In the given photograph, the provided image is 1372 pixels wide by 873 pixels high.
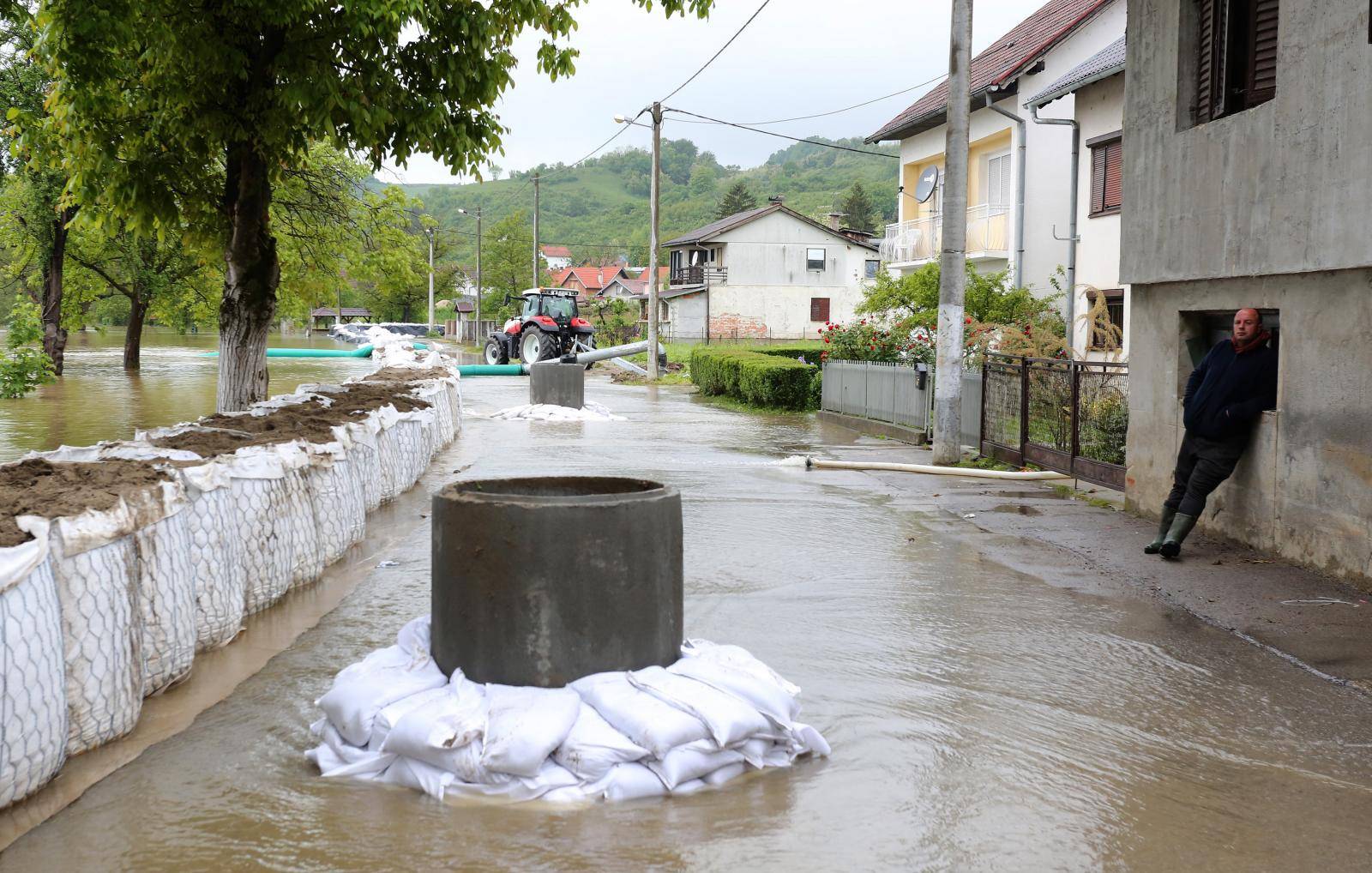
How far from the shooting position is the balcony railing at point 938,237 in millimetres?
27469

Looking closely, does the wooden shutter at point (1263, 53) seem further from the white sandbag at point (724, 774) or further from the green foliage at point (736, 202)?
the green foliage at point (736, 202)

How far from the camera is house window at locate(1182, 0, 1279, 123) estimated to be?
9234 millimetres

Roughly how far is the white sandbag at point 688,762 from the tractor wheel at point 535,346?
3501 centimetres

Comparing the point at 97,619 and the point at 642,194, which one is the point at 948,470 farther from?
the point at 642,194

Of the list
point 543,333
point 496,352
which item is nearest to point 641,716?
point 543,333

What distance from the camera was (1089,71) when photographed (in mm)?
21250

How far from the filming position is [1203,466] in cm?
872

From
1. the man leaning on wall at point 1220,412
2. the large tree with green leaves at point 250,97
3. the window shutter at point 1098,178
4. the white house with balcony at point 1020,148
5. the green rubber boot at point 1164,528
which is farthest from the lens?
the white house with balcony at point 1020,148

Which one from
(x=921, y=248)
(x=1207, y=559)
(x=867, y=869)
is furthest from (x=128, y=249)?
(x=867, y=869)

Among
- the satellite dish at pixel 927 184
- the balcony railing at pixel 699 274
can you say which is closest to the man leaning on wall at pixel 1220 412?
A: the satellite dish at pixel 927 184

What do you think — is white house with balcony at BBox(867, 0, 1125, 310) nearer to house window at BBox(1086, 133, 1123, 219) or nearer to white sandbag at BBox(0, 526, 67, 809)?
house window at BBox(1086, 133, 1123, 219)

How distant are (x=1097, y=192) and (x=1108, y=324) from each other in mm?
5256

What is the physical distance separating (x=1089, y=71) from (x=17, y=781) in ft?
68.1

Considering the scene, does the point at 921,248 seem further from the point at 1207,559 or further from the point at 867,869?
the point at 867,869
